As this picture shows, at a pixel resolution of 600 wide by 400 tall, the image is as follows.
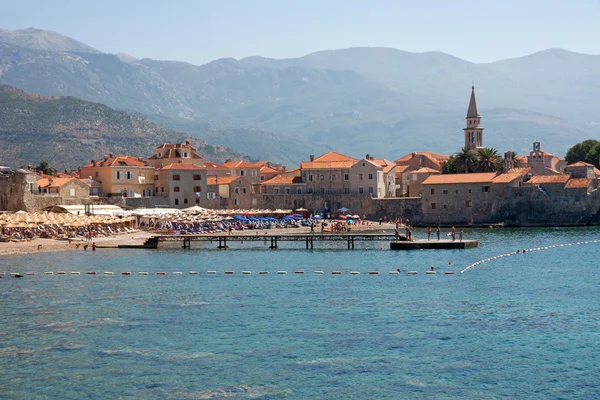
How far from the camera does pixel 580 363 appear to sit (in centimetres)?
2950

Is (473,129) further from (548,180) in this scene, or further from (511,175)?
(548,180)

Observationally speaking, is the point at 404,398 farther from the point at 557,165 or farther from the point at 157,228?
the point at 557,165

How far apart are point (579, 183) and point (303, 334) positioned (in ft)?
226

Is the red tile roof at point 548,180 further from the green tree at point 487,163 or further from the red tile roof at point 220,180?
the red tile roof at point 220,180

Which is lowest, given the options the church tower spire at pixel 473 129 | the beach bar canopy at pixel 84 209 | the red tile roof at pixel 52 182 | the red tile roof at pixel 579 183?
the beach bar canopy at pixel 84 209

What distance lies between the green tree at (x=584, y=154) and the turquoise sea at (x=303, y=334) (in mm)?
61836

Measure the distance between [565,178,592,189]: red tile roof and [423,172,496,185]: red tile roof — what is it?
8606 millimetres

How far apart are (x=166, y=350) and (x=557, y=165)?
110m

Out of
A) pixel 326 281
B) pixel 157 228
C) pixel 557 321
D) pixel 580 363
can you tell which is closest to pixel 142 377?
pixel 580 363

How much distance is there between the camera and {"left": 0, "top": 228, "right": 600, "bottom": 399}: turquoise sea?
27094mm

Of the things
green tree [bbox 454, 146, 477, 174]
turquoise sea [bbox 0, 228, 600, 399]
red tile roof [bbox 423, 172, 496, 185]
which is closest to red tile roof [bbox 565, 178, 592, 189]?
red tile roof [bbox 423, 172, 496, 185]

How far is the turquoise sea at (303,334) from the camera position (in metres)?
27.1

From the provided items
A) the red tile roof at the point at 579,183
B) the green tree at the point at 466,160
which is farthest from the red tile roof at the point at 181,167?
the red tile roof at the point at 579,183

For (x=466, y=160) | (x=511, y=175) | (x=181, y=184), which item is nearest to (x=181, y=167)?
(x=181, y=184)
